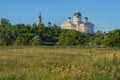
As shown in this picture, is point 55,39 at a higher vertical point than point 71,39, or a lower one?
lower

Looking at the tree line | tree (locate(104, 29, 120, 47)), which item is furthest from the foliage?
tree (locate(104, 29, 120, 47))

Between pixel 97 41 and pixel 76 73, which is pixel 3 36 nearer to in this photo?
pixel 97 41

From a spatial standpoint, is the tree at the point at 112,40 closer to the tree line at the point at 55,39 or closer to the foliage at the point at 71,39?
the tree line at the point at 55,39

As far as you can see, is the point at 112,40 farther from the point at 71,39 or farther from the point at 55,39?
the point at 55,39

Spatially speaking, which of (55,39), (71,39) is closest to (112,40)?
(71,39)

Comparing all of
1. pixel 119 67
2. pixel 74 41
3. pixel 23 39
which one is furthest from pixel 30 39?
pixel 119 67

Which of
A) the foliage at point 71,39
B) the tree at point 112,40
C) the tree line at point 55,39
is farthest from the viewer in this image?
the foliage at point 71,39

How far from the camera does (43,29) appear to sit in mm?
Result: 134875

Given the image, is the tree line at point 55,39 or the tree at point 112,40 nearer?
the tree at point 112,40

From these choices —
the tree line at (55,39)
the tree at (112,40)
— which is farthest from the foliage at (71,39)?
the tree at (112,40)

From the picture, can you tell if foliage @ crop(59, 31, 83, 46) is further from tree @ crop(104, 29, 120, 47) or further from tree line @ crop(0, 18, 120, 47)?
tree @ crop(104, 29, 120, 47)

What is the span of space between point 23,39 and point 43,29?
33877 millimetres

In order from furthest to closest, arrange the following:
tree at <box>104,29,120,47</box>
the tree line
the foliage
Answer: the foliage < the tree line < tree at <box>104,29,120,47</box>

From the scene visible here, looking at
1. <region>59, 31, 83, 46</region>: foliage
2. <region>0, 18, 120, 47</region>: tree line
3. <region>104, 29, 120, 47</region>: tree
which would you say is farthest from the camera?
<region>59, 31, 83, 46</region>: foliage
